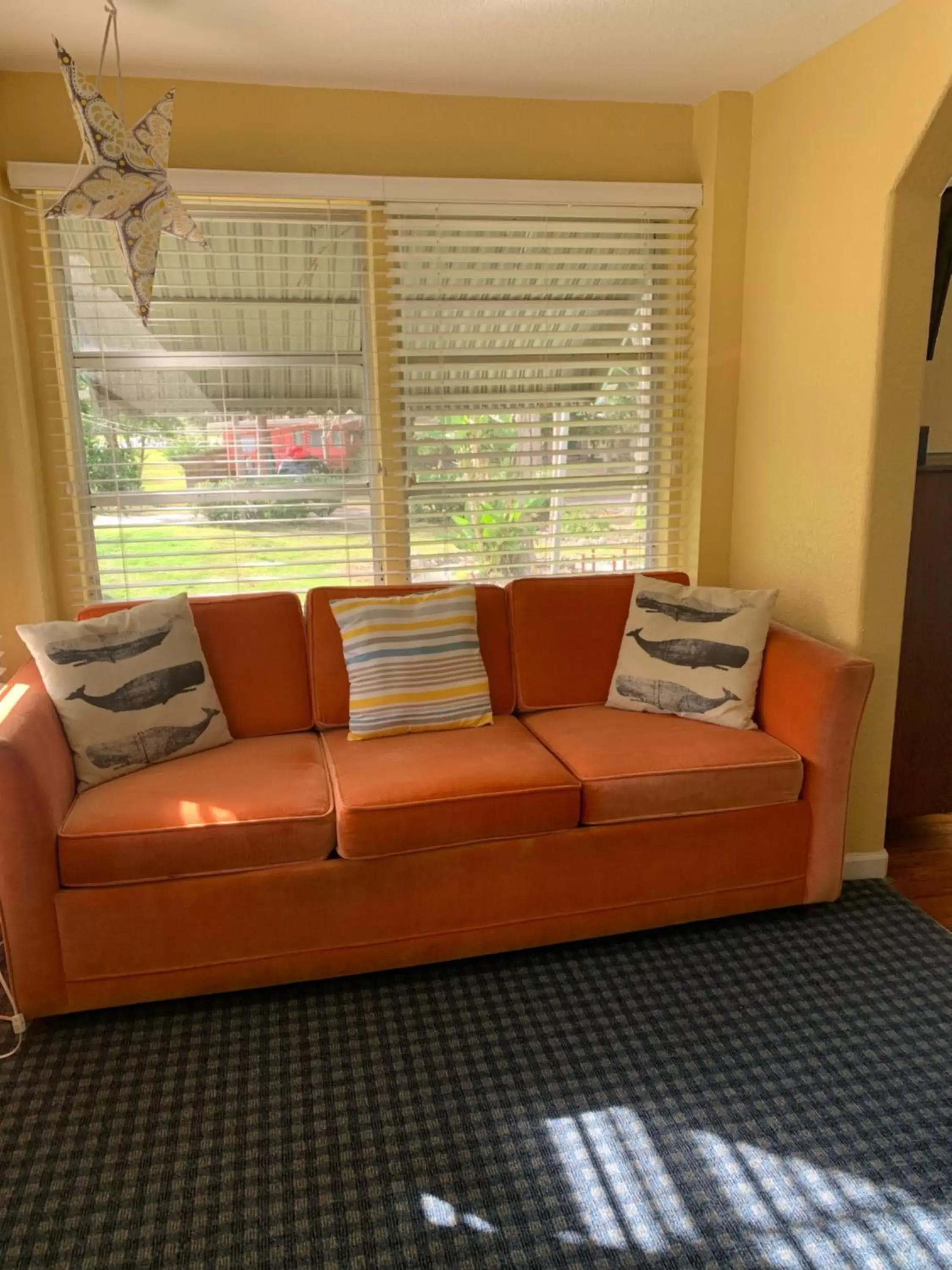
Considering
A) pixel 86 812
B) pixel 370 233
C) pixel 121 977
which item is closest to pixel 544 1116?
pixel 121 977

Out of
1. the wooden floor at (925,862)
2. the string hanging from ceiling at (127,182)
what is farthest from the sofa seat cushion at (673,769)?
the string hanging from ceiling at (127,182)

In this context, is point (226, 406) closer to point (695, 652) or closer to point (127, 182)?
point (127, 182)

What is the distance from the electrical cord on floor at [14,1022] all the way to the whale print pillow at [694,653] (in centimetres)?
185

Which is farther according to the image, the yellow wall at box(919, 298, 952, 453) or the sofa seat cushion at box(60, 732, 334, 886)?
the yellow wall at box(919, 298, 952, 453)

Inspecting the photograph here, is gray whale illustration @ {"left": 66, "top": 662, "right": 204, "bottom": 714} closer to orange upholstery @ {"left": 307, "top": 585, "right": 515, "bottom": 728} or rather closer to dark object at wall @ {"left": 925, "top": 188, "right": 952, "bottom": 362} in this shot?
orange upholstery @ {"left": 307, "top": 585, "right": 515, "bottom": 728}

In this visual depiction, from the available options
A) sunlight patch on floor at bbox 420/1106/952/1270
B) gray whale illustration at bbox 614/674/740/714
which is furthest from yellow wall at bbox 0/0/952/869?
sunlight patch on floor at bbox 420/1106/952/1270

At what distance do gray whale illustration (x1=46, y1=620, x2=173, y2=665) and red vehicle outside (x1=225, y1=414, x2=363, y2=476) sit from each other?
2.57 ft

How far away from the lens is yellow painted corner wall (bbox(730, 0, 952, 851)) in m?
2.47

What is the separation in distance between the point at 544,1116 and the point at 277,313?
252 cm

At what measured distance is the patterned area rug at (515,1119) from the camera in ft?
5.26

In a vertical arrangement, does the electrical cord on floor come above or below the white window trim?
below

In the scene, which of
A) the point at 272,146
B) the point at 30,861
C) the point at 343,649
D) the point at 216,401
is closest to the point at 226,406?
the point at 216,401

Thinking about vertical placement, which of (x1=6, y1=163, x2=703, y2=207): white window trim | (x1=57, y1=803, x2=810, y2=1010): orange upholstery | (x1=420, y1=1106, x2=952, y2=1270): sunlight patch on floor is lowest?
(x1=420, y1=1106, x2=952, y2=1270): sunlight patch on floor

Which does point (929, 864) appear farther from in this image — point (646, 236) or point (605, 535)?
point (646, 236)
